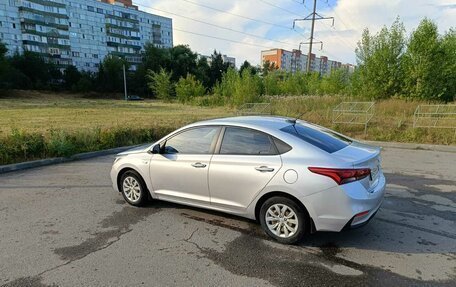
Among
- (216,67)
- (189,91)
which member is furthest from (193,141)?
(216,67)

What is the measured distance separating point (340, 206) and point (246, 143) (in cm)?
138

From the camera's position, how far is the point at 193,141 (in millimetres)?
4438

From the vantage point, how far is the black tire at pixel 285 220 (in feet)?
11.6

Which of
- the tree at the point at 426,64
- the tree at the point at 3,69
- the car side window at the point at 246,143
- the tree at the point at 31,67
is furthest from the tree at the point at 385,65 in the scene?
the tree at the point at 31,67

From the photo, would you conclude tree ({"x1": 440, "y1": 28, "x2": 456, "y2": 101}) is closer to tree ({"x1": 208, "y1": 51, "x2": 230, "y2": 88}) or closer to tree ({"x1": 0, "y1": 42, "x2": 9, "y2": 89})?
tree ({"x1": 208, "y1": 51, "x2": 230, "y2": 88})

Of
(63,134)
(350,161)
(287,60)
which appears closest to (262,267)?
(350,161)

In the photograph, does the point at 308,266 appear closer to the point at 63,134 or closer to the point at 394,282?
the point at 394,282

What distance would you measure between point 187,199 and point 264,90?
31.3m

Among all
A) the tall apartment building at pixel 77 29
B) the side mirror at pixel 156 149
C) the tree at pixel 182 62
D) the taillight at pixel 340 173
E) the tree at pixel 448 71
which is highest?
the tall apartment building at pixel 77 29

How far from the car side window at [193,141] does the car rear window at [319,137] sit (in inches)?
41.5

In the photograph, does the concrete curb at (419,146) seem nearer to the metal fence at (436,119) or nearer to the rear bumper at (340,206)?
the metal fence at (436,119)

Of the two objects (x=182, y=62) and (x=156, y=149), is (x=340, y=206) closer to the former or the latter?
(x=156, y=149)

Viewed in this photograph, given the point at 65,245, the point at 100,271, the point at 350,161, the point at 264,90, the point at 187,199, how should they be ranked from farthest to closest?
the point at 264,90, the point at 187,199, the point at 65,245, the point at 350,161, the point at 100,271

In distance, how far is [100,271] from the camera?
317cm
